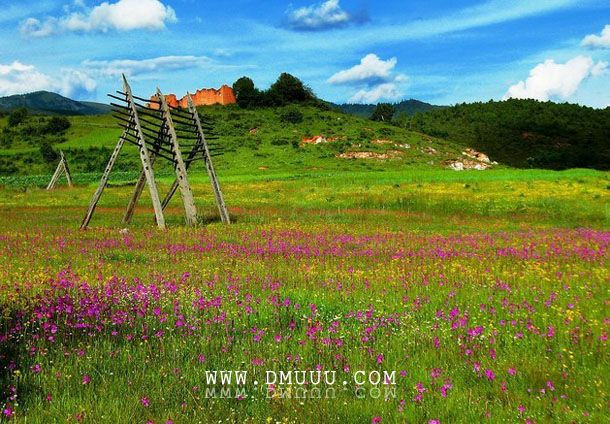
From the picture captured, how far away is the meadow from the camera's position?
173 inches

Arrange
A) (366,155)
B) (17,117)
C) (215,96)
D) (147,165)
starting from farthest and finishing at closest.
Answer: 1. (215,96)
2. (17,117)
3. (366,155)
4. (147,165)

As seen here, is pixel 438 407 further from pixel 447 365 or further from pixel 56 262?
pixel 56 262

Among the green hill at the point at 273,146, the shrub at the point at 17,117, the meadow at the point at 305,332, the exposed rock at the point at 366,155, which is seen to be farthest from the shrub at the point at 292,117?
the meadow at the point at 305,332

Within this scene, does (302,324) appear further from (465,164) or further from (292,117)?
(292,117)

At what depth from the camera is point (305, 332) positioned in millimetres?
6254

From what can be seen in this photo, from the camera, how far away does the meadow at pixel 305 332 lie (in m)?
4.38

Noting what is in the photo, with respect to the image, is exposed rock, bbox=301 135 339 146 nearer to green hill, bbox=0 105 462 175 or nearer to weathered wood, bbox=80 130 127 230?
green hill, bbox=0 105 462 175

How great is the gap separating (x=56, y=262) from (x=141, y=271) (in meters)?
2.52

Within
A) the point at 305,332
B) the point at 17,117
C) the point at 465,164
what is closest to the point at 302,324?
the point at 305,332

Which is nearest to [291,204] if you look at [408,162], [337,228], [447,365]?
[337,228]

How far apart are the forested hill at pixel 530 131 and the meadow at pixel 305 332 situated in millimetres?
126945

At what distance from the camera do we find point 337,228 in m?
20.7

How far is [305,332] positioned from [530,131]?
176385 millimetres

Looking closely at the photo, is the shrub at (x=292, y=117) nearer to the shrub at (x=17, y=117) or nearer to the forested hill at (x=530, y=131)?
the forested hill at (x=530, y=131)
